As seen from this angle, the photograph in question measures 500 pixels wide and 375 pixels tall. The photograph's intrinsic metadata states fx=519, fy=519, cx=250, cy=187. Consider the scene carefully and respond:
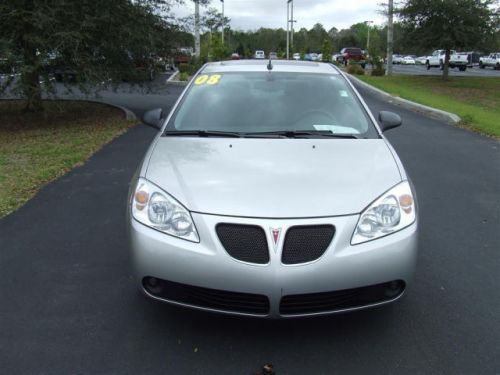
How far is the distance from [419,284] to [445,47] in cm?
2380

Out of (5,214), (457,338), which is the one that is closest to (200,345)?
(457,338)

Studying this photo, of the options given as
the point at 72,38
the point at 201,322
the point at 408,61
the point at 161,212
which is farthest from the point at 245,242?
the point at 408,61

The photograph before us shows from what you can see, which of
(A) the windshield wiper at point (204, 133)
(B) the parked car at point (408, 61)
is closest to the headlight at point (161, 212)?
(A) the windshield wiper at point (204, 133)

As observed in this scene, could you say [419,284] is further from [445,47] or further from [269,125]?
[445,47]

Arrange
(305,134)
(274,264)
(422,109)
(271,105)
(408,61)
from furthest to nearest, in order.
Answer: (408,61) → (422,109) → (271,105) → (305,134) → (274,264)

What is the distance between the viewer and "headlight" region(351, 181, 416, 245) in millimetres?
2863

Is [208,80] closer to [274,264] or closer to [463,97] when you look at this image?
[274,264]

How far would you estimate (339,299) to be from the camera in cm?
288

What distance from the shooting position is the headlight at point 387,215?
286cm

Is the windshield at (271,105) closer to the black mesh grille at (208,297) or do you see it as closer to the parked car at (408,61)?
the black mesh grille at (208,297)

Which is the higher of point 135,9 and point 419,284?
point 135,9

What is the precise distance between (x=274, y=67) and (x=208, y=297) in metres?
2.56

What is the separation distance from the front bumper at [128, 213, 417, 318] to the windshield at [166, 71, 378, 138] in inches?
50.6

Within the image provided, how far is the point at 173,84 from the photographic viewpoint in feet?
85.4
